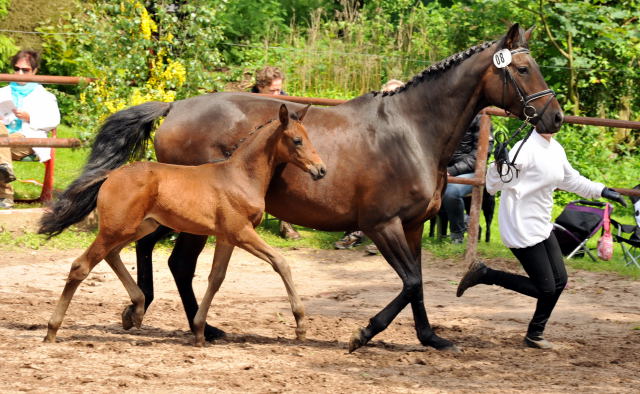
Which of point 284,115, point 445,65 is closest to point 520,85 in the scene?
point 445,65

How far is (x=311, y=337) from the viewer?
6555 millimetres

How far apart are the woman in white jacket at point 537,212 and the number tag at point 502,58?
52cm

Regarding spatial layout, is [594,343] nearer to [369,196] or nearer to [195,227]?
[369,196]

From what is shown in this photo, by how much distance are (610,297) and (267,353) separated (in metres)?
3.57

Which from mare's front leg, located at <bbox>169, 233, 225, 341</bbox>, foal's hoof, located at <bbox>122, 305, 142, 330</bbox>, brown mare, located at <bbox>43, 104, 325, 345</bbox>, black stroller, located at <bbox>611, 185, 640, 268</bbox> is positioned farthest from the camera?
black stroller, located at <bbox>611, 185, 640, 268</bbox>

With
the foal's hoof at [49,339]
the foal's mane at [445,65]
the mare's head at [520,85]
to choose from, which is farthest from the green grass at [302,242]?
the mare's head at [520,85]

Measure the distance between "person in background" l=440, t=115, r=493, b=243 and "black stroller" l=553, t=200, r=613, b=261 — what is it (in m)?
0.97

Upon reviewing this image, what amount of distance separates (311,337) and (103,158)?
1.81m

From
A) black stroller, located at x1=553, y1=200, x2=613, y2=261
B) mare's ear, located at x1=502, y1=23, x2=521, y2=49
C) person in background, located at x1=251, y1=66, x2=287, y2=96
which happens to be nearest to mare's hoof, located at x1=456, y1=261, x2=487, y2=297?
mare's ear, located at x1=502, y1=23, x2=521, y2=49

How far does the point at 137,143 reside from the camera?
6.63m

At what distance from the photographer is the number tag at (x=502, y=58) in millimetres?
6125

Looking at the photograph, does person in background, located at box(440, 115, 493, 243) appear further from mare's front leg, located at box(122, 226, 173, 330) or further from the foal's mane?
mare's front leg, located at box(122, 226, 173, 330)

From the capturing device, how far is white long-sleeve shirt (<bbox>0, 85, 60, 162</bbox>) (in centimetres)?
990

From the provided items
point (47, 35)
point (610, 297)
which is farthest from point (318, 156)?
point (47, 35)
